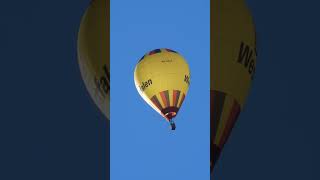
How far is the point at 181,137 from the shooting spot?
13.8 metres

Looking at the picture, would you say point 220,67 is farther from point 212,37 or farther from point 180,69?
point 180,69

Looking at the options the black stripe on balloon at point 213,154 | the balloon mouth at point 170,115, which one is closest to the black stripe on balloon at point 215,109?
the black stripe on balloon at point 213,154

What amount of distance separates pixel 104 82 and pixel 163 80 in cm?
259

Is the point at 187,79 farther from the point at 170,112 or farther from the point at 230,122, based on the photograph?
the point at 230,122

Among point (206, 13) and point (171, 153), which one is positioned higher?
point (206, 13)

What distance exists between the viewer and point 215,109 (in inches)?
627

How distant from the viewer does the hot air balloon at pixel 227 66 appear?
1594cm

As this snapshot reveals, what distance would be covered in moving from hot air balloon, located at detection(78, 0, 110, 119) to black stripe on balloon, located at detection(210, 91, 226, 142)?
154cm

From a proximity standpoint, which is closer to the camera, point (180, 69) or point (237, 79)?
point (180, 69)

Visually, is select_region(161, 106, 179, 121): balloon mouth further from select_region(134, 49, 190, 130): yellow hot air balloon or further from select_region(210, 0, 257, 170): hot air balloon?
select_region(210, 0, 257, 170): hot air balloon

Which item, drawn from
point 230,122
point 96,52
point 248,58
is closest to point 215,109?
point 230,122

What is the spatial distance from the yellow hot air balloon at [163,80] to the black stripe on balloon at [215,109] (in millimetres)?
1787

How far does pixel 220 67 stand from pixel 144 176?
8.80ft

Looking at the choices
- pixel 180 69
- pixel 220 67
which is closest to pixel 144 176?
pixel 180 69
